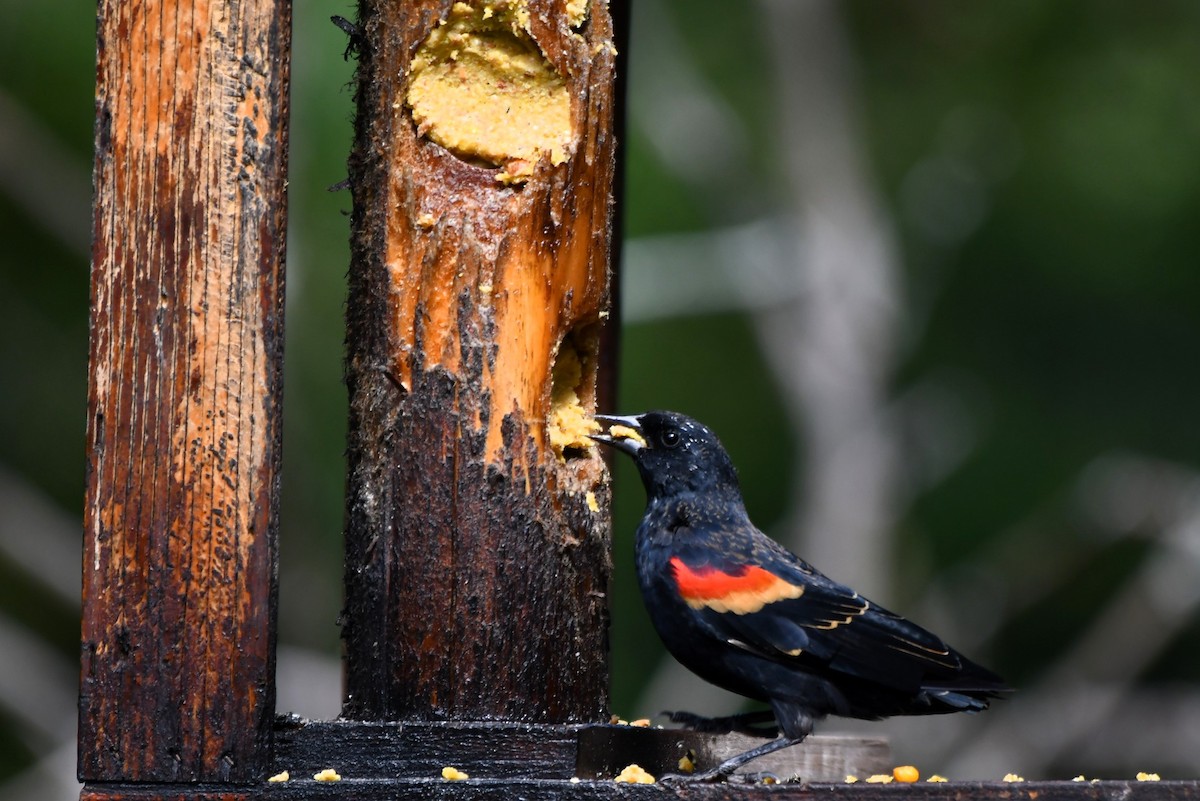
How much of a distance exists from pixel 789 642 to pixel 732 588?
188mm

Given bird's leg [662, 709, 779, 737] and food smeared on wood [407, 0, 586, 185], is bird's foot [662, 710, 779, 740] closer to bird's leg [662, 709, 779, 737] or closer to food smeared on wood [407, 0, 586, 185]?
bird's leg [662, 709, 779, 737]

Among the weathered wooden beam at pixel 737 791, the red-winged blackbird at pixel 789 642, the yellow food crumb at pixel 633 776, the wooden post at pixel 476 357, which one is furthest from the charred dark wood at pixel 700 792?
the red-winged blackbird at pixel 789 642

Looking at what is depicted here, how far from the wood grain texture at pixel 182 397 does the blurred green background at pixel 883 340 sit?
749cm

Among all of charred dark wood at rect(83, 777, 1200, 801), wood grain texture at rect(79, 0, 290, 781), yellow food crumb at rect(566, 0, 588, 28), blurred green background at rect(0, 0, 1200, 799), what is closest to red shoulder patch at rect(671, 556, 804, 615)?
charred dark wood at rect(83, 777, 1200, 801)

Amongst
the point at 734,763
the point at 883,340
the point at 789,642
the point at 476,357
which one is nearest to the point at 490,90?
the point at 476,357

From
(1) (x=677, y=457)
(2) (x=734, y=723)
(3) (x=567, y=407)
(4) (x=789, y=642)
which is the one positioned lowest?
(2) (x=734, y=723)

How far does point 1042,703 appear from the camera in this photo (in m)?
→ 10.8

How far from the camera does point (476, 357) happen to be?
10.6ft

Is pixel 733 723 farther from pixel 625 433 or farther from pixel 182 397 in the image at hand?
pixel 182 397

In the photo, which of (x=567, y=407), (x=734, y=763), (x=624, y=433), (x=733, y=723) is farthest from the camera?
(x=624, y=433)

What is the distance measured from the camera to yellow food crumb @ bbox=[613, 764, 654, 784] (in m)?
2.73

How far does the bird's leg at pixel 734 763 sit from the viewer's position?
110 inches

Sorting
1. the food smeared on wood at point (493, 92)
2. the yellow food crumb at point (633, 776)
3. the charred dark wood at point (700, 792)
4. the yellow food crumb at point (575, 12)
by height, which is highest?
the yellow food crumb at point (575, 12)

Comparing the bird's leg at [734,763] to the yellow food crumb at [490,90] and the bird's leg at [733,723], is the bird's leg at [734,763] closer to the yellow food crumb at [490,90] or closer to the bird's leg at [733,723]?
the bird's leg at [733,723]
